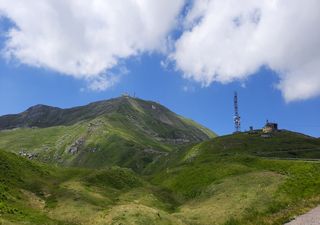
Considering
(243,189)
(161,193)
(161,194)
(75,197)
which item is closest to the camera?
(243,189)

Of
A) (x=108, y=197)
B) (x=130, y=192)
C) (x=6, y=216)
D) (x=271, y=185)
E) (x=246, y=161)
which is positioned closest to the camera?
(x=6, y=216)

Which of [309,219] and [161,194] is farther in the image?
[161,194]

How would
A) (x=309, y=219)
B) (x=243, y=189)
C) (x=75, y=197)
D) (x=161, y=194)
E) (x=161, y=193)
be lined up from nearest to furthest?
(x=309, y=219) → (x=243, y=189) → (x=75, y=197) → (x=161, y=194) → (x=161, y=193)

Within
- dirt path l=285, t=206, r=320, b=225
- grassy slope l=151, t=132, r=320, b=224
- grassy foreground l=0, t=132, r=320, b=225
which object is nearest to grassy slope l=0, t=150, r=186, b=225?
grassy foreground l=0, t=132, r=320, b=225

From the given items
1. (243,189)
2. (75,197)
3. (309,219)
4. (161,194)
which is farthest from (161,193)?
Result: (309,219)

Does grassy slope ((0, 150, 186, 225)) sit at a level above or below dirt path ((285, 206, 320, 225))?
above

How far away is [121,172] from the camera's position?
11512 centimetres

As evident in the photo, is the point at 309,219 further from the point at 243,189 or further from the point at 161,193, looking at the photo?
the point at 161,193

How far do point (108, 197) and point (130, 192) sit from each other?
7485mm

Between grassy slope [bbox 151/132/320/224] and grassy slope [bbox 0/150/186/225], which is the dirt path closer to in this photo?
grassy slope [bbox 151/132/320/224]

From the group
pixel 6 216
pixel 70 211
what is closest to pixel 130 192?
pixel 70 211

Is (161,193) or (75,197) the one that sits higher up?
(161,193)

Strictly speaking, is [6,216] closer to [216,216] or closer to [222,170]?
[216,216]

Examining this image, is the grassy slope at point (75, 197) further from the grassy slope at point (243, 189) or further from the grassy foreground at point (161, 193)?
the grassy slope at point (243, 189)
